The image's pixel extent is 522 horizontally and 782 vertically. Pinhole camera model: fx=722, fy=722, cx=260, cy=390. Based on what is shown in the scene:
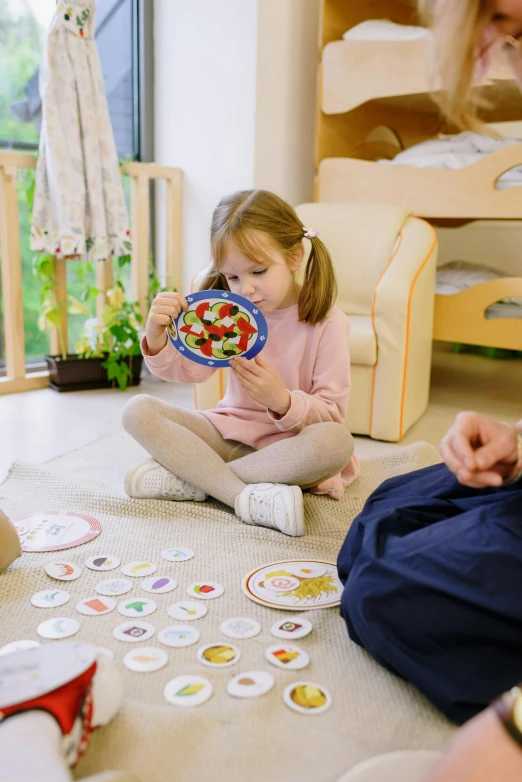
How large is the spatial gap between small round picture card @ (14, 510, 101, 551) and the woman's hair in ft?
2.83

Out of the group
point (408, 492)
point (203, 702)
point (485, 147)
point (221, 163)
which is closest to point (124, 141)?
point (221, 163)

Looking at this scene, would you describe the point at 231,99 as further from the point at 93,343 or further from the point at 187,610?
the point at 187,610

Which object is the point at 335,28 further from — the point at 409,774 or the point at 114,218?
the point at 409,774

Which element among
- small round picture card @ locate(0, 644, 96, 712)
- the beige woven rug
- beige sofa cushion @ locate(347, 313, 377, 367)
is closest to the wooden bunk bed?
beige sofa cushion @ locate(347, 313, 377, 367)

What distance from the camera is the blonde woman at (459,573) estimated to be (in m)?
0.69

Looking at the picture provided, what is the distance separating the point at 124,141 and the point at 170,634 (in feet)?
7.67

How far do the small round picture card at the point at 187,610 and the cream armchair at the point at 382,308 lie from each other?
1.00 meters

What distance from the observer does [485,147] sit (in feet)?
7.51

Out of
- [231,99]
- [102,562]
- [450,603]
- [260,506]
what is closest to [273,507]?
[260,506]

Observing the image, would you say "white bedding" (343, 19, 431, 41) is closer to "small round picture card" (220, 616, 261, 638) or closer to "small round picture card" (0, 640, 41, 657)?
"small round picture card" (220, 616, 261, 638)

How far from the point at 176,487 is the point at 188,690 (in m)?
0.61

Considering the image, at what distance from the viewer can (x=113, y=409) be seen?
2.19 m

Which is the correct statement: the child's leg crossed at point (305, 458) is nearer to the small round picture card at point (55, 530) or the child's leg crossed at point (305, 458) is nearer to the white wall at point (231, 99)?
the small round picture card at point (55, 530)

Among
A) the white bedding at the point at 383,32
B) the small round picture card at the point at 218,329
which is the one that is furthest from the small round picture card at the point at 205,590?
the white bedding at the point at 383,32
